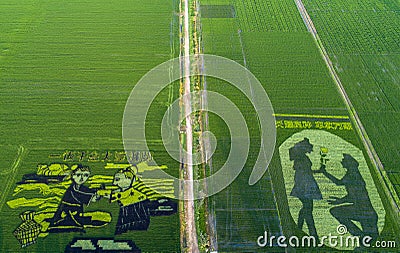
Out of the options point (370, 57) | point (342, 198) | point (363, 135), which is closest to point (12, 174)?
point (342, 198)

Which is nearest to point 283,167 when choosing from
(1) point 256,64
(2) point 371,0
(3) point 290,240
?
(3) point 290,240

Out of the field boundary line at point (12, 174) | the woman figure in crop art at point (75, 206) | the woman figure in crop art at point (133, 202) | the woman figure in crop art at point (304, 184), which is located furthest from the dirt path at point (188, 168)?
the field boundary line at point (12, 174)

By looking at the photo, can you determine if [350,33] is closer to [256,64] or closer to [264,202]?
[256,64]

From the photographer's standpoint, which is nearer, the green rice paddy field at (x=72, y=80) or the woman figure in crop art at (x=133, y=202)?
the woman figure in crop art at (x=133, y=202)

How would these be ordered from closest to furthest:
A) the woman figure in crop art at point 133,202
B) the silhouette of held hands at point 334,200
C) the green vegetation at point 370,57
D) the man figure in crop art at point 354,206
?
the woman figure in crop art at point 133,202
the man figure in crop art at point 354,206
the silhouette of held hands at point 334,200
the green vegetation at point 370,57

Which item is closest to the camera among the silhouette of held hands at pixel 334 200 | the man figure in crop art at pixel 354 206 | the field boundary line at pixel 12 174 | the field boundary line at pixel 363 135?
the man figure in crop art at pixel 354 206

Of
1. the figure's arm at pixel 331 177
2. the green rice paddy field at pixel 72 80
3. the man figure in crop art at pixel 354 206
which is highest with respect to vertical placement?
the green rice paddy field at pixel 72 80

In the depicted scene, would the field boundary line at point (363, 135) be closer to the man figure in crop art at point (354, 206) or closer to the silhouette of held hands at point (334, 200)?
the man figure in crop art at point (354, 206)
